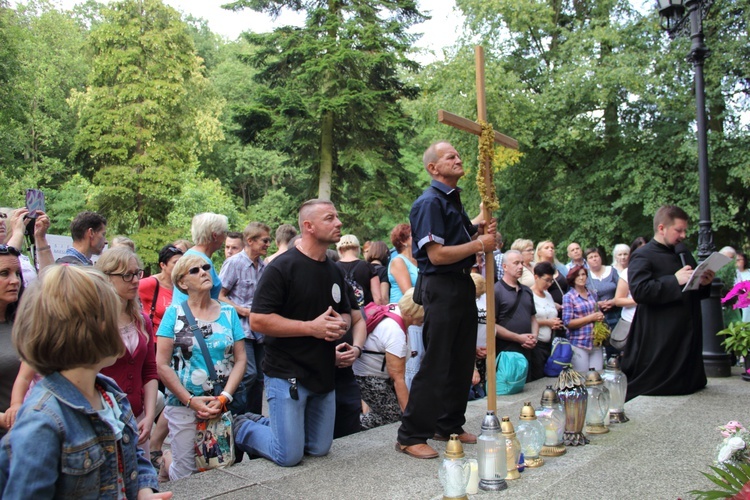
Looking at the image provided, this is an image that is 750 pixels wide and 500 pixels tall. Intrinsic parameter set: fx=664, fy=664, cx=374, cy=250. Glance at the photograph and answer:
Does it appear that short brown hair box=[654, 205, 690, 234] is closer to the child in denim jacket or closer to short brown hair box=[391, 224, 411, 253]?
short brown hair box=[391, 224, 411, 253]

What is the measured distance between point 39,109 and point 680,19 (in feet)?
105

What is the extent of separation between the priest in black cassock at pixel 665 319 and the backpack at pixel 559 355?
132 centimetres

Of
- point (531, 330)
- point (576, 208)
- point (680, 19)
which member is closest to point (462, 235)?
point (531, 330)

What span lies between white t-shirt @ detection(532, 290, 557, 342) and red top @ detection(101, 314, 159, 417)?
5475mm

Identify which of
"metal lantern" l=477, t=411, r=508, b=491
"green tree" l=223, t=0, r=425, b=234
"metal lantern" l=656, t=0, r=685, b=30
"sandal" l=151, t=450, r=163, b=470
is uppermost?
"green tree" l=223, t=0, r=425, b=234

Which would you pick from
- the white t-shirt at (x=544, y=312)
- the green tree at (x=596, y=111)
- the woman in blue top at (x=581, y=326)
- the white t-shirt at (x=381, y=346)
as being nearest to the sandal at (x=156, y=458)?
Answer: the white t-shirt at (x=381, y=346)

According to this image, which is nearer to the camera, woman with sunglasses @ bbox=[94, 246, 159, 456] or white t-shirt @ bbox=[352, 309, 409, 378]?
woman with sunglasses @ bbox=[94, 246, 159, 456]

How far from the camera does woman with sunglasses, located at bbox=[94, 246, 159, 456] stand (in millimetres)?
4098

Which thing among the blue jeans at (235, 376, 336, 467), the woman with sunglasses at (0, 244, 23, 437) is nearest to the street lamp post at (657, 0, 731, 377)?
the blue jeans at (235, 376, 336, 467)

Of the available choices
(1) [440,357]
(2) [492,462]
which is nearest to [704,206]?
(1) [440,357]

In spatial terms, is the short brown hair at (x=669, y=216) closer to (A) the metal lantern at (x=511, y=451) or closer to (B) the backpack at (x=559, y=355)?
(B) the backpack at (x=559, y=355)

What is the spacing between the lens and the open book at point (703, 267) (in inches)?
257

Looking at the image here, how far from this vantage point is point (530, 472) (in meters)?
4.49

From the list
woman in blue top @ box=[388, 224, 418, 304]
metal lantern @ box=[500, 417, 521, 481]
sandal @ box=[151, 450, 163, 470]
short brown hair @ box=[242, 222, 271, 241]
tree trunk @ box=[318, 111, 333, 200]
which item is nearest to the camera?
metal lantern @ box=[500, 417, 521, 481]
